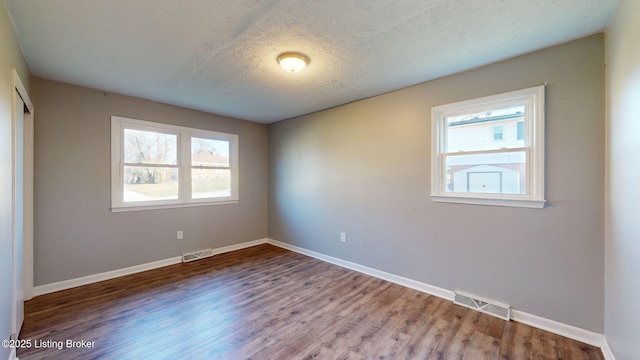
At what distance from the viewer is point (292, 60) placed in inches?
91.1

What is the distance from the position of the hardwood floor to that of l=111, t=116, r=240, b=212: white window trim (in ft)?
3.41

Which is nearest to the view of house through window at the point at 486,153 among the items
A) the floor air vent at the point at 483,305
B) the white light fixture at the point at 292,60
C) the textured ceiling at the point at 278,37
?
the textured ceiling at the point at 278,37

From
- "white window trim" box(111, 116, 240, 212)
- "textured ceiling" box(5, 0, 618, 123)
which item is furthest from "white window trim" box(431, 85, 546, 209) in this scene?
"white window trim" box(111, 116, 240, 212)

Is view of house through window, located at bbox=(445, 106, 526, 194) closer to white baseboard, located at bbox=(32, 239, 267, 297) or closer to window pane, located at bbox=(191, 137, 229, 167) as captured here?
window pane, located at bbox=(191, 137, 229, 167)

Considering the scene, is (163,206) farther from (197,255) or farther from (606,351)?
(606,351)

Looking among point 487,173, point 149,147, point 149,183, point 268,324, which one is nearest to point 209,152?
point 149,147

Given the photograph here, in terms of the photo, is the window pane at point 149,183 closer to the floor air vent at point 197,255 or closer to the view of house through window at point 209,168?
the view of house through window at point 209,168

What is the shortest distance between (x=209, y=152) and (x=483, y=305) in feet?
14.5

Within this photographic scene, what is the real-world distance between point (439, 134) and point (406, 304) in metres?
1.92

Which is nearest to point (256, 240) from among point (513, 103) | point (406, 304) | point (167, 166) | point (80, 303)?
point (167, 166)

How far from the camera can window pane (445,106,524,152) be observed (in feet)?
8.05

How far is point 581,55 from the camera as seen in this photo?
2.08 metres

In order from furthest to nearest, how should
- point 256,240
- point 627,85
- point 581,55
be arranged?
point 256,240 < point 581,55 < point 627,85

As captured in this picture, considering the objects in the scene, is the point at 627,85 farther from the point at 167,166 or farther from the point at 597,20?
the point at 167,166
